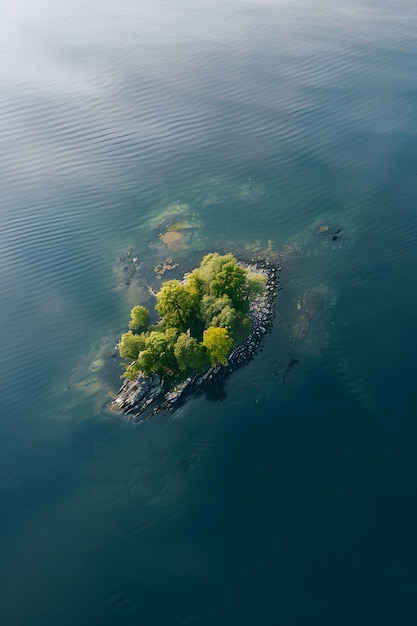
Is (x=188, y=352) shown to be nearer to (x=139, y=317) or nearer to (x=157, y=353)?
(x=157, y=353)

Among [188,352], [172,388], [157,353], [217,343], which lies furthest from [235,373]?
[157,353]

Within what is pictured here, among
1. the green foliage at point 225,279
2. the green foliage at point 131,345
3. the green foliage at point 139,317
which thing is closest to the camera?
the green foliage at point 131,345

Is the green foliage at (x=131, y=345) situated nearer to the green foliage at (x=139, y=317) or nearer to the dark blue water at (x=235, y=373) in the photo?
the green foliage at (x=139, y=317)

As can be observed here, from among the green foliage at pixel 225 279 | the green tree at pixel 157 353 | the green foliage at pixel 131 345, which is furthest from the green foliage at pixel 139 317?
the green foliage at pixel 225 279

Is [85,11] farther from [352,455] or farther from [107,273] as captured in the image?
[352,455]

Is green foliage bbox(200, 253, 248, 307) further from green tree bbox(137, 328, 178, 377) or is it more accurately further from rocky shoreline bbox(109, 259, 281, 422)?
green tree bbox(137, 328, 178, 377)
